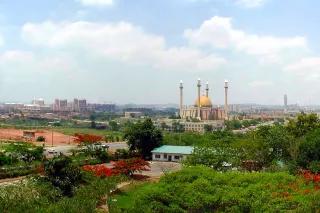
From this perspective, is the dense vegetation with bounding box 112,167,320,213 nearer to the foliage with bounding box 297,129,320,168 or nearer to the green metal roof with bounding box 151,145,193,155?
the foliage with bounding box 297,129,320,168

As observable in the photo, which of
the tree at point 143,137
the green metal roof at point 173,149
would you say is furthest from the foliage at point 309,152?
the tree at point 143,137

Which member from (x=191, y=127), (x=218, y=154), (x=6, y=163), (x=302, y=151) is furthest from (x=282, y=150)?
(x=191, y=127)

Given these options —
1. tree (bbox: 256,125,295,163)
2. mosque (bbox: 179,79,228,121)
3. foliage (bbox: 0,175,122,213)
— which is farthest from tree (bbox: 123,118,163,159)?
mosque (bbox: 179,79,228,121)

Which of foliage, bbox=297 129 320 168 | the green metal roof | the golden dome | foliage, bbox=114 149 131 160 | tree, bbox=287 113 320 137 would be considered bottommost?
foliage, bbox=114 149 131 160

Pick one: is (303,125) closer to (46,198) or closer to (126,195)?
(126,195)

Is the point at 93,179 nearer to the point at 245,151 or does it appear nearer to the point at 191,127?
the point at 245,151
